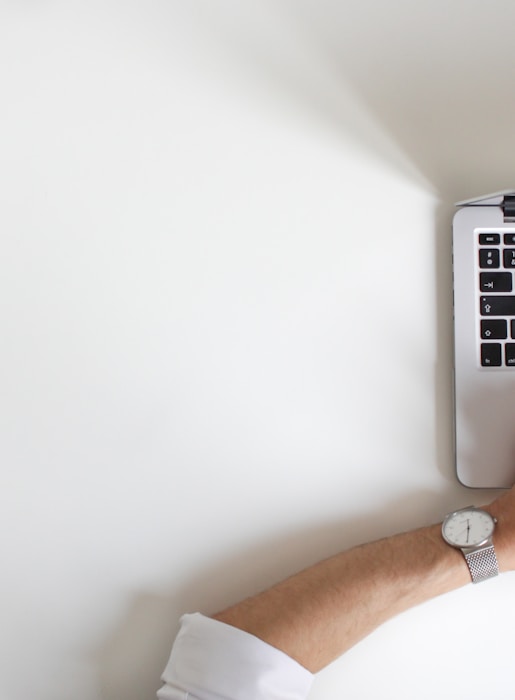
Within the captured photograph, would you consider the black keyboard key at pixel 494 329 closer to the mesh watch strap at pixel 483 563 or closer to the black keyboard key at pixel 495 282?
the black keyboard key at pixel 495 282

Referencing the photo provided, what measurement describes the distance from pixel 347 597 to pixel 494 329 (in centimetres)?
36

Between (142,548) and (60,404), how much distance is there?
0.68ft

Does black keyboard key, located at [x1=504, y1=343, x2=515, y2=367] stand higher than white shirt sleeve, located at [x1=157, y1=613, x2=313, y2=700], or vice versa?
black keyboard key, located at [x1=504, y1=343, x2=515, y2=367]

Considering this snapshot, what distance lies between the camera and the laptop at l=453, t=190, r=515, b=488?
812 mm

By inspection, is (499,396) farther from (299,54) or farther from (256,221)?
(299,54)

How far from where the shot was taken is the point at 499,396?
0.81m

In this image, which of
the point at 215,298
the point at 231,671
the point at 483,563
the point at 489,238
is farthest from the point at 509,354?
the point at 231,671

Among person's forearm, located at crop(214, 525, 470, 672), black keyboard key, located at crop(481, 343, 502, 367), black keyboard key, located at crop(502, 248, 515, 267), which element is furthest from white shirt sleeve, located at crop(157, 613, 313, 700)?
black keyboard key, located at crop(502, 248, 515, 267)

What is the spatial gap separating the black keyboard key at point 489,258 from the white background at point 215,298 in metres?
0.05

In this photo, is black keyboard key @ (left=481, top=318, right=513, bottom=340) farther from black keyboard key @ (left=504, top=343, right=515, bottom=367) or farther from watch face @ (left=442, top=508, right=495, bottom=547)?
watch face @ (left=442, top=508, right=495, bottom=547)

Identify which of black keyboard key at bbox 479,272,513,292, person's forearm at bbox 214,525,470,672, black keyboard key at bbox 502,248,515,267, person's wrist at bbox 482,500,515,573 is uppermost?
black keyboard key at bbox 502,248,515,267

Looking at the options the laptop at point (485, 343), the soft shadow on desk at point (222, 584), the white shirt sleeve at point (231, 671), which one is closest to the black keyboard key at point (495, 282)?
the laptop at point (485, 343)

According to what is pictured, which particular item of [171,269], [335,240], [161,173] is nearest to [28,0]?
[161,173]

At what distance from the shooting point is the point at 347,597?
29.8 inches
